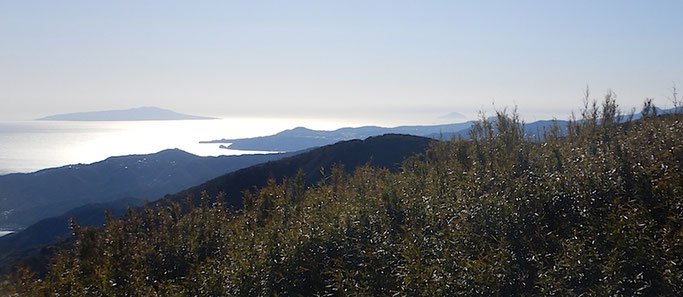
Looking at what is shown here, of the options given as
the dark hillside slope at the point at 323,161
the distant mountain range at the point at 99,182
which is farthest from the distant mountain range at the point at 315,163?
the distant mountain range at the point at 99,182

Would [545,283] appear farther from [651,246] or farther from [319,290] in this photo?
[319,290]

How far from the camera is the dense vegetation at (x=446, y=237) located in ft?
16.9

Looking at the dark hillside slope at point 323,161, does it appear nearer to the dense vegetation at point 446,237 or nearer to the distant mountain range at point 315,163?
the distant mountain range at point 315,163

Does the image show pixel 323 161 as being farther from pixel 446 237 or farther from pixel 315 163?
pixel 446 237

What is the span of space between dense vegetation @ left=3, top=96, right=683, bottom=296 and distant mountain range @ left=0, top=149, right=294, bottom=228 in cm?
10952

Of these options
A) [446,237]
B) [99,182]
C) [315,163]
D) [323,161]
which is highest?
[446,237]

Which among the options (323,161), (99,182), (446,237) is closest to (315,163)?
(323,161)

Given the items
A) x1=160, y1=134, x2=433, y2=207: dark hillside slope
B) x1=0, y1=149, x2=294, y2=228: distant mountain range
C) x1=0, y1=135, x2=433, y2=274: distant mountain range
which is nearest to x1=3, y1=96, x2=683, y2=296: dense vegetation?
x1=0, y1=135, x2=433, y2=274: distant mountain range

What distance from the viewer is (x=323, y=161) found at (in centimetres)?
4869

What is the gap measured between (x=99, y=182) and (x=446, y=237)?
462ft

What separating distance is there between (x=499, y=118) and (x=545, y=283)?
8.10 meters

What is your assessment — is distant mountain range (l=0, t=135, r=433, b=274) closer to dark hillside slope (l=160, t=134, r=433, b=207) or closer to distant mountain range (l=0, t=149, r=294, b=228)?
dark hillside slope (l=160, t=134, r=433, b=207)

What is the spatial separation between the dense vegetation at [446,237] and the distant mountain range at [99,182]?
10952 cm

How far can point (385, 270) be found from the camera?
6.39 meters
